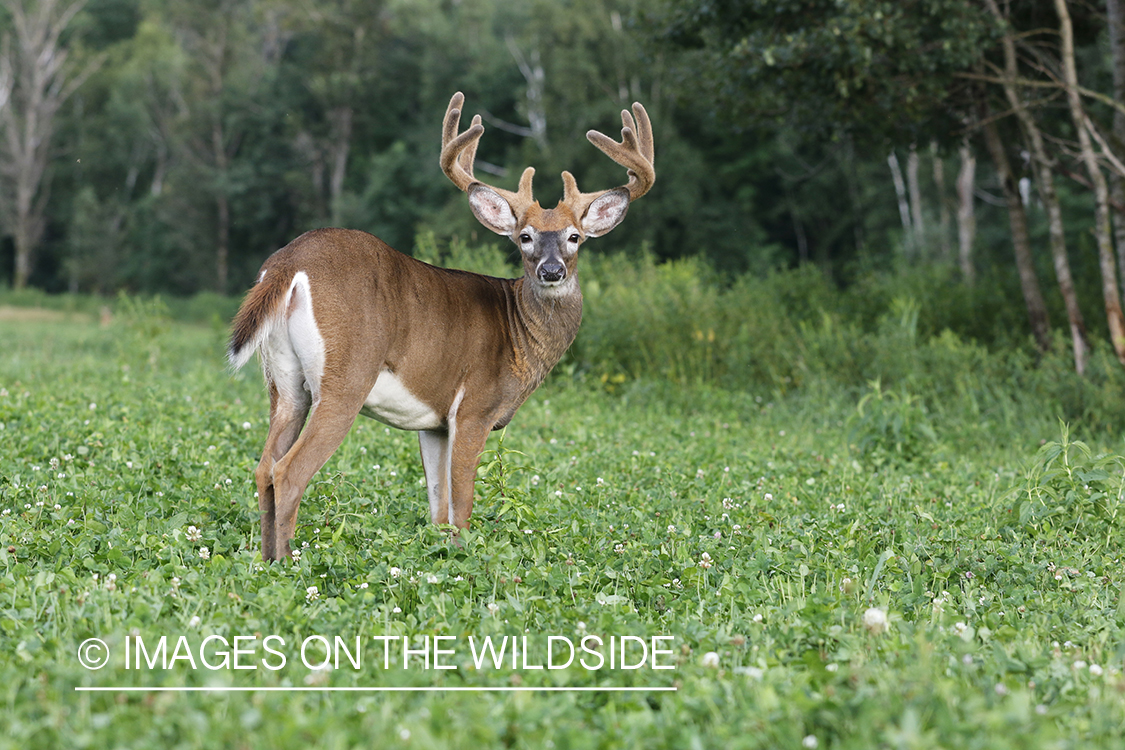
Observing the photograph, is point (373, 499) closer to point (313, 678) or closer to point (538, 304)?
point (538, 304)

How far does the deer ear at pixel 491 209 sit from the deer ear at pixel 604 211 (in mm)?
382

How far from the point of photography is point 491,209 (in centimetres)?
498

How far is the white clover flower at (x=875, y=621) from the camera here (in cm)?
306

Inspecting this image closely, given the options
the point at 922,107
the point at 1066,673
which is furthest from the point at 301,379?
the point at 922,107

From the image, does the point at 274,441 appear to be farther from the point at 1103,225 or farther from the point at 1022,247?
the point at 1022,247

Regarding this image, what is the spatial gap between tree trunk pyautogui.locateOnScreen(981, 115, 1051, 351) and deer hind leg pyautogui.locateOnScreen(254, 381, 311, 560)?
8.32 metres

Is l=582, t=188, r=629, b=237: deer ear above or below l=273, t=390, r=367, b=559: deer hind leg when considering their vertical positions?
above

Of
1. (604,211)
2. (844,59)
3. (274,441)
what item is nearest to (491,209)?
(604,211)

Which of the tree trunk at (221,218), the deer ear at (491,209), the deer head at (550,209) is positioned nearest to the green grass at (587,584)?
the deer head at (550,209)

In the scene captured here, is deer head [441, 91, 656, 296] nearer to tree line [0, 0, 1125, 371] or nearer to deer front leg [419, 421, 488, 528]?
deer front leg [419, 421, 488, 528]

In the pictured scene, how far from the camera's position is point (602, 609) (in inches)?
134

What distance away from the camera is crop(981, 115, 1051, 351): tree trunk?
10.3m

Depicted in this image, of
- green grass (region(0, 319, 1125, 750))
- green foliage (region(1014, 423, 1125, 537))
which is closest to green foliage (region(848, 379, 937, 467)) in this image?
green grass (region(0, 319, 1125, 750))

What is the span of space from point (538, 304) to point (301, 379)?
127cm
